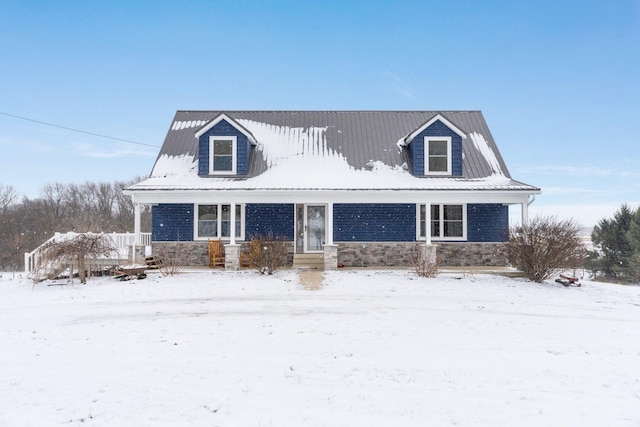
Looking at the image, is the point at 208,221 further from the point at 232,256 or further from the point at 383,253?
the point at 383,253

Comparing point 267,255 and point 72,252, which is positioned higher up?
point 72,252

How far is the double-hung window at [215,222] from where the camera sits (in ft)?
51.1

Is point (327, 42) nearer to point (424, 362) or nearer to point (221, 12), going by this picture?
point (221, 12)

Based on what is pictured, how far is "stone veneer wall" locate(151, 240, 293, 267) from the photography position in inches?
596

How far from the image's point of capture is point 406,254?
1505cm

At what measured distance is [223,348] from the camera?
6020 mm

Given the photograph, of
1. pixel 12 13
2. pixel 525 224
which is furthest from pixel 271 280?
pixel 12 13

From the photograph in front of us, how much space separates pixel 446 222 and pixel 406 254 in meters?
2.23

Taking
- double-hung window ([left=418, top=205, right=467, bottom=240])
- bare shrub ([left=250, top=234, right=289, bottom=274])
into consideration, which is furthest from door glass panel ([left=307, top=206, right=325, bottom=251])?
double-hung window ([left=418, top=205, right=467, bottom=240])

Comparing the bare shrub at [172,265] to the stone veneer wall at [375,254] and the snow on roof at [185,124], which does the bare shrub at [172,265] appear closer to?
the stone veneer wall at [375,254]

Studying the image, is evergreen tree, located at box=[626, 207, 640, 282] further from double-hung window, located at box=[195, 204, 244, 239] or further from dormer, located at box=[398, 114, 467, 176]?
double-hung window, located at box=[195, 204, 244, 239]

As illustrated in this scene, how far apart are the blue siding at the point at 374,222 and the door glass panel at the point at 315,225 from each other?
1.90 ft

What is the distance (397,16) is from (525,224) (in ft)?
54.4

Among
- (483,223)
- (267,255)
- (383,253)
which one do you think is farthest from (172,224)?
(483,223)
